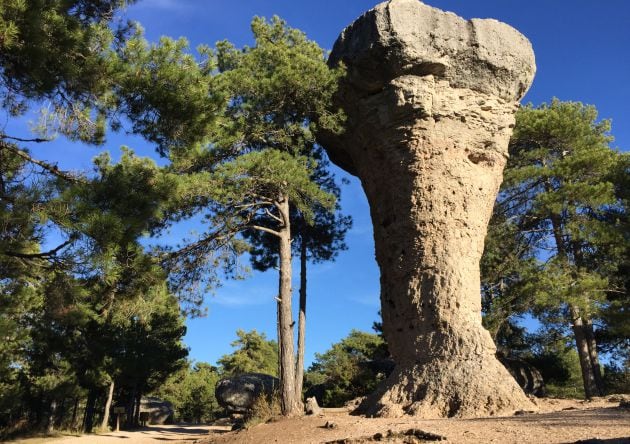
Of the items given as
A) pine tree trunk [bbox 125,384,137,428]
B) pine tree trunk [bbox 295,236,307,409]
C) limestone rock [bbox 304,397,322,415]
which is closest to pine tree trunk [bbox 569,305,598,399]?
pine tree trunk [bbox 295,236,307,409]

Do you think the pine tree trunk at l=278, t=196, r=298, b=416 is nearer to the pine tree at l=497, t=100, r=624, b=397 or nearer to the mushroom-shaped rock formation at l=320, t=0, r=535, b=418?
the mushroom-shaped rock formation at l=320, t=0, r=535, b=418

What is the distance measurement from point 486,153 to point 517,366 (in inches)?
362

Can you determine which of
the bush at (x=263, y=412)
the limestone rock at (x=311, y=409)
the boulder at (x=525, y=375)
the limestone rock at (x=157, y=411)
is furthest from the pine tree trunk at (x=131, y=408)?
the boulder at (x=525, y=375)

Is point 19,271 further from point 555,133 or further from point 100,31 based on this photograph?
point 555,133

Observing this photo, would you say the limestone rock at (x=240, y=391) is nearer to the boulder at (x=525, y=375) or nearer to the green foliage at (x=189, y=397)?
the boulder at (x=525, y=375)

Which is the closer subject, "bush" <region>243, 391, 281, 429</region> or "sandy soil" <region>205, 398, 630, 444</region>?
"sandy soil" <region>205, 398, 630, 444</region>

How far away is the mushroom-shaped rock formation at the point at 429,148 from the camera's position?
10.1m

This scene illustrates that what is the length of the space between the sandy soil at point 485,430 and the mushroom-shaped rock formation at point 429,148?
223 cm

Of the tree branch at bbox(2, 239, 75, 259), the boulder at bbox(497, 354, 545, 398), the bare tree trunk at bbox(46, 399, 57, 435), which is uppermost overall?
the tree branch at bbox(2, 239, 75, 259)

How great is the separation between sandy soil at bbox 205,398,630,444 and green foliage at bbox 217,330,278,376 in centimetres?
A: 3500

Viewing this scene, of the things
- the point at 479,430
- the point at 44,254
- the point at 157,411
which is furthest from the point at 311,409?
the point at 157,411

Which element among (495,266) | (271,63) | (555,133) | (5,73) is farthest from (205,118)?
(555,133)

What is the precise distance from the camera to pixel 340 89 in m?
12.7

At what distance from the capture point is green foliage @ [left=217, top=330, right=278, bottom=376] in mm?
42094
